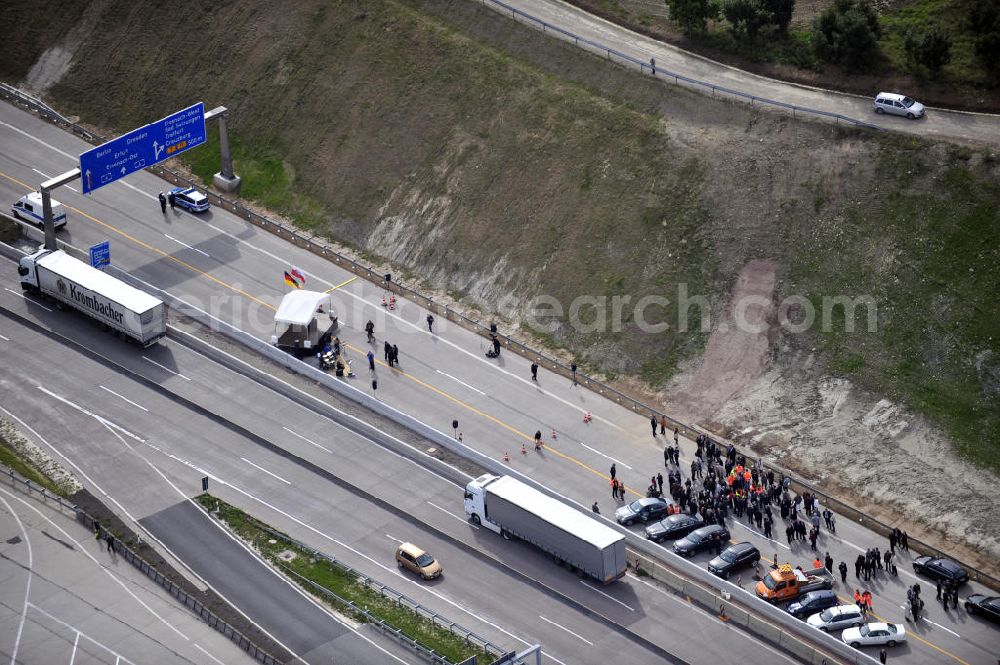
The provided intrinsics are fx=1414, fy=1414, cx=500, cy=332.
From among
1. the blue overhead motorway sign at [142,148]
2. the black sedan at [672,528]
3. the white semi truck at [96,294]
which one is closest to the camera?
the black sedan at [672,528]

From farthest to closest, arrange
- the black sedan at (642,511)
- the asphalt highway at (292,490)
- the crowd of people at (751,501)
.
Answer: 1. the black sedan at (642,511)
2. the crowd of people at (751,501)
3. the asphalt highway at (292,490)

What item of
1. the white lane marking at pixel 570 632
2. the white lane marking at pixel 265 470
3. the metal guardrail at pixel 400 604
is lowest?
the white lane marking at pixel 570 632

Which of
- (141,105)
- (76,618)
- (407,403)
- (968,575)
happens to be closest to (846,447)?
(968,575)

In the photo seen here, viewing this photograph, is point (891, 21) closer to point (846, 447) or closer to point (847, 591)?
point (846, 447)

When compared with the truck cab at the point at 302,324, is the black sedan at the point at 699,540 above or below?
below

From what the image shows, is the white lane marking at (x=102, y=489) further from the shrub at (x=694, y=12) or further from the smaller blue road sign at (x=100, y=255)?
the shrub at (x=694, y=12)

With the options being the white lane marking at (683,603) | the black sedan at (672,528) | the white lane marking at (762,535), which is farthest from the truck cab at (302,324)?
the white lane marking at (762,535)

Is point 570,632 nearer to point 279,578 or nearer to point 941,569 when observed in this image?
point 279,578
